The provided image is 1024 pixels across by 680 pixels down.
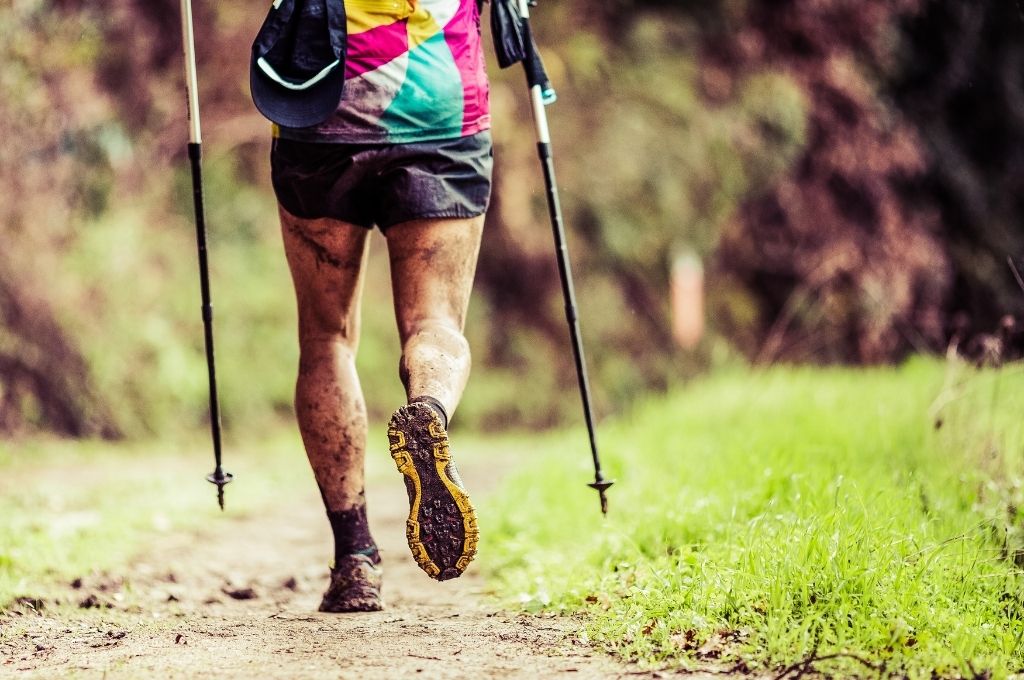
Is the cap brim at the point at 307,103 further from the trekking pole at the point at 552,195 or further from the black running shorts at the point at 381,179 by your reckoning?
the trekking pole at the point at 552,195

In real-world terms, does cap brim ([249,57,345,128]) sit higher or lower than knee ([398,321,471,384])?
higher

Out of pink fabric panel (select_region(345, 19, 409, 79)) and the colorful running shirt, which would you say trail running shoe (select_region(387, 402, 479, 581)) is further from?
pink fabric panel (select_region(345, 19, 409, 79))

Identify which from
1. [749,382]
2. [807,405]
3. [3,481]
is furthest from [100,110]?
[807,405]

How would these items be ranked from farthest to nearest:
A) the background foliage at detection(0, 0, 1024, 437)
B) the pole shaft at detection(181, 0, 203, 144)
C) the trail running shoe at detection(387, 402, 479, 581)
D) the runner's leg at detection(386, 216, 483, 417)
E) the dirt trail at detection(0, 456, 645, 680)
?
the background foliage at detection(0, 0, 1024, 437) < the pole shaft at detection(181, 0, 203, 144) < the runner's leg at detection(386, 216, 483, 417) < the trail running shoe at detection(387, 402, 479, 581) < the dirt trail at detection(0, 456, 645, 680)

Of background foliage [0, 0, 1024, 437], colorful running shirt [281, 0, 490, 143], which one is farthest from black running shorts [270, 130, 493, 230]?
background foliage [0, 0, 1024, 437]

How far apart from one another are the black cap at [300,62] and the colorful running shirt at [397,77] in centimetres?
5

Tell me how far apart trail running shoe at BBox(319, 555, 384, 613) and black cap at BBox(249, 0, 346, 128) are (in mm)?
1147

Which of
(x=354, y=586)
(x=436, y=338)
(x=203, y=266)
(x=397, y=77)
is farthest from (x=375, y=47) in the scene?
(x=354, y=586)

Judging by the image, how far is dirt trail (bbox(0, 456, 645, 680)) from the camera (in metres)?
2.39

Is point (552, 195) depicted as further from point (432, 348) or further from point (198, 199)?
point (198, 199)

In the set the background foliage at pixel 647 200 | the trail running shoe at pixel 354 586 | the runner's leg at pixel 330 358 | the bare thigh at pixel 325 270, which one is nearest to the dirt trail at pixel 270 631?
the trail running shoe at pixel 354 586

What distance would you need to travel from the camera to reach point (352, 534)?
309 cm

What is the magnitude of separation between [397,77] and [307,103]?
238mm

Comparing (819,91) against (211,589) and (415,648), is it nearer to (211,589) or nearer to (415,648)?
(211,589)
